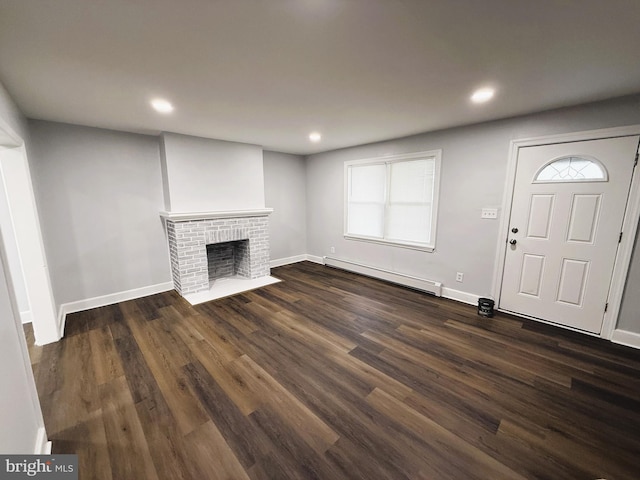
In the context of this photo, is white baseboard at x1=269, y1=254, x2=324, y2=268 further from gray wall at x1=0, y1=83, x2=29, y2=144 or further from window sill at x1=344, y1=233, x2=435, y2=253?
gray wall at x1=0, y1=83, x2=29, y2=144

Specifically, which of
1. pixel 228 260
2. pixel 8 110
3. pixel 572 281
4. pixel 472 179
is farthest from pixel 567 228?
pixel 8 110

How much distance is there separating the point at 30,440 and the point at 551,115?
4856mm

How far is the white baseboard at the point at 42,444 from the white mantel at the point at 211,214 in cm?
255

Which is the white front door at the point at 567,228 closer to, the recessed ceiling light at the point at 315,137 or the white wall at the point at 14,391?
the recessed ceiling light at the point at 315,137

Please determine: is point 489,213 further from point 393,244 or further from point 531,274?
point 393,244

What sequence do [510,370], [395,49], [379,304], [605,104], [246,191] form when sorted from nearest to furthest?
[395,49]
[510,370]
[605,104]
[379,304]
[246,191]

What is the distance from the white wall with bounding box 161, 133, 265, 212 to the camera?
3658 mm

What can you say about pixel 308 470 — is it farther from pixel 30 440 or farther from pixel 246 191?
pixel 246 191

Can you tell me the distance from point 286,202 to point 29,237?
12.3ft

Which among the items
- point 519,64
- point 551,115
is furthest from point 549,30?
point 551,115

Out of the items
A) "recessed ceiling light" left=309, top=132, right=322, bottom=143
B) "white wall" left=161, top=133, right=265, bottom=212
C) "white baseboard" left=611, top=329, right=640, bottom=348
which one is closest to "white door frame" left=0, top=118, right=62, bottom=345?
"white wall" left=161, top=133, right=265, bottom=212

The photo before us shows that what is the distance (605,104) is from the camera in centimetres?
243

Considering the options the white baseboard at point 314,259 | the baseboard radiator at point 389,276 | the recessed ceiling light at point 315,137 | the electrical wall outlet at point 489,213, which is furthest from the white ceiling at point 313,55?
the white baseboard at point 314,259

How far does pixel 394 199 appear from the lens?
4285 millimetres
